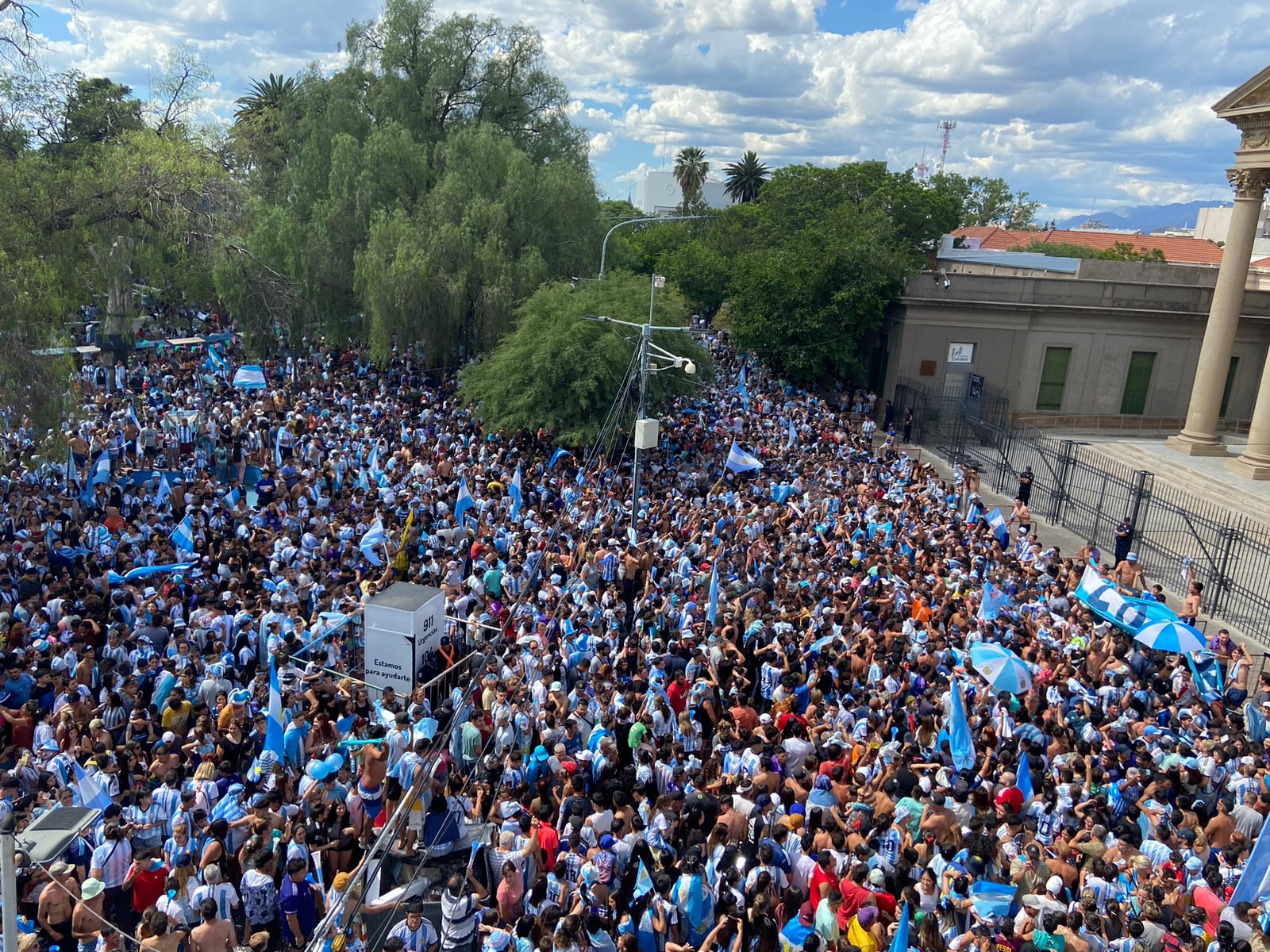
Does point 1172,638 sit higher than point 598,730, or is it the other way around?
point 1172,638


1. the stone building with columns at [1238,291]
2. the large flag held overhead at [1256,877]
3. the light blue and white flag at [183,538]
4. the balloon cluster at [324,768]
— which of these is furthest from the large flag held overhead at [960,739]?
the stone building with columns at [1238,291]

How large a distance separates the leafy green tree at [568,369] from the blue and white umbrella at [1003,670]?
41.3 ft

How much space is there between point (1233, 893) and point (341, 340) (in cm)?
2810

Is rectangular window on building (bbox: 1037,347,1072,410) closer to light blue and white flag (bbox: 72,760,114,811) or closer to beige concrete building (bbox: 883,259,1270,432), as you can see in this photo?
beige concrete building (bbox: 883,259,1270,432)

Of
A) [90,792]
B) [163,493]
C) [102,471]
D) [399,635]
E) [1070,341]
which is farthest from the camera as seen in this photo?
[1070,341]

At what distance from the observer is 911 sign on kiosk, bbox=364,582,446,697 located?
11352 millimetres

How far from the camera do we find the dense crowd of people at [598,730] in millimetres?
6996

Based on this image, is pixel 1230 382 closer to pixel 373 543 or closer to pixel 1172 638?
pixel 1172 638

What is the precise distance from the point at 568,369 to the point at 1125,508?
12305 mm

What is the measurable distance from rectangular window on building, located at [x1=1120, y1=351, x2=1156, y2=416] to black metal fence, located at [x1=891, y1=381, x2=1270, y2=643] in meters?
6.08

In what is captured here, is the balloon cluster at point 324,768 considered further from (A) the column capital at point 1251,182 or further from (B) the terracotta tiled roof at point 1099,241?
(B) the terracotta tiled roof at point 1099,241

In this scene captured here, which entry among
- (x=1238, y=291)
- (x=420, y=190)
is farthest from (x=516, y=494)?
(x=1238, y=291)

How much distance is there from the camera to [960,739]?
9.63m

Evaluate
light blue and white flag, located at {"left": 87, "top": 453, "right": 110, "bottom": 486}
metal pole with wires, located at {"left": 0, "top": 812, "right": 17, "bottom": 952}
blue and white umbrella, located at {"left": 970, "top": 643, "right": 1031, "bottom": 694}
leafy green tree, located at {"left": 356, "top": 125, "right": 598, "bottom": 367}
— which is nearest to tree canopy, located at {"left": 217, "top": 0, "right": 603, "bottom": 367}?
leafy green tree, located at {"left": 356, "top": 125, "right": 598, "bottom": 367}
